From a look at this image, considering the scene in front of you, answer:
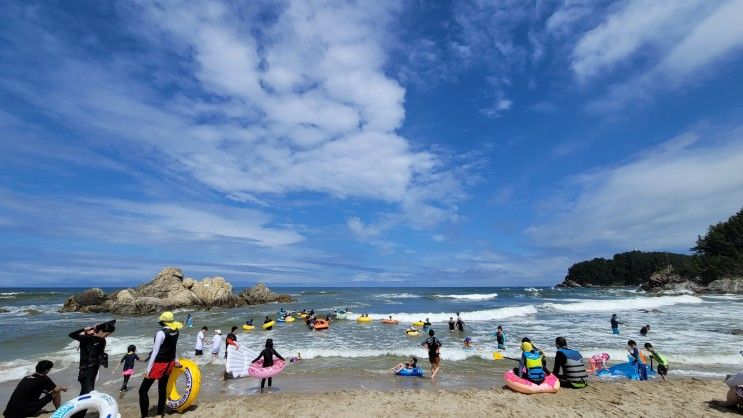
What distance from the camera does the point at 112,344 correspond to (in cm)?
2181

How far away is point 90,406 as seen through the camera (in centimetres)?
688

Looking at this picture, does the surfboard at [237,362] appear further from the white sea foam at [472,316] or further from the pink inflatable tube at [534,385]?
the white sea foam at [472,316]

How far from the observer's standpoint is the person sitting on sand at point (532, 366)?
32.5ft

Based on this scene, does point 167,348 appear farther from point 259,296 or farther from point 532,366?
point 259,296

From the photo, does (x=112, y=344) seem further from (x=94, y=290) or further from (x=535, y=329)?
(x=94, y=290)

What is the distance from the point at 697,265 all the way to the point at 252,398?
9905cm

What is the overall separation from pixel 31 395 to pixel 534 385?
1087 centimetres

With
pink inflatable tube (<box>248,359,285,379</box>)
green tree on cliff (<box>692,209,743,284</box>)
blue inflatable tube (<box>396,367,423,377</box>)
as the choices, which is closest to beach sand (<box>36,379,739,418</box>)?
pink inflatable tube (<box>248,359,285,379</box>)

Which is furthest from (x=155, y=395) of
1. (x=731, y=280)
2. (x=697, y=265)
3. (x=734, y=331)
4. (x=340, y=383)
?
(x=697, y=265)

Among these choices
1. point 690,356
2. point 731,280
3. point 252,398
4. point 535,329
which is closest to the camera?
point 252,398

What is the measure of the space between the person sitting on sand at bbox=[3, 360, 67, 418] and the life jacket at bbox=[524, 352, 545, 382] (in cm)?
1041

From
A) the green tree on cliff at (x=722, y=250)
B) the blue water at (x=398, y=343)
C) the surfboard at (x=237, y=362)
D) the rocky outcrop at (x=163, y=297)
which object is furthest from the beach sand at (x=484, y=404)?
the green tree on cliff at (x=722, y=250)

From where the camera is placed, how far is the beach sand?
28.2 ft

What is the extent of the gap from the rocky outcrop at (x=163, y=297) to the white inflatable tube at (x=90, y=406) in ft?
137
